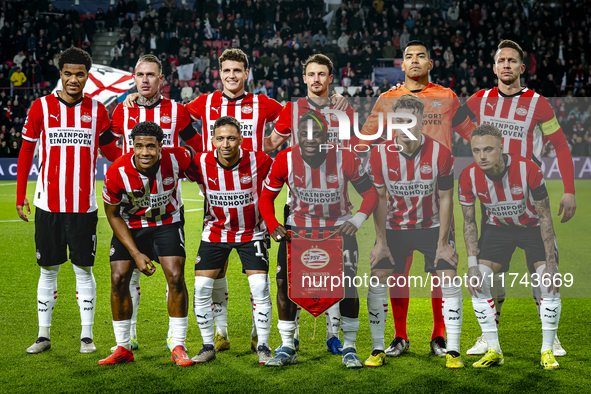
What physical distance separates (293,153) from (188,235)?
6.46 m

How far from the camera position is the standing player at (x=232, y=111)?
4.70 meters

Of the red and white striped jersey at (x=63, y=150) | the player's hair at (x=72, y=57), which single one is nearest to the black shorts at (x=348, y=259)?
the red and white striped jersey at (x=63, y=150)

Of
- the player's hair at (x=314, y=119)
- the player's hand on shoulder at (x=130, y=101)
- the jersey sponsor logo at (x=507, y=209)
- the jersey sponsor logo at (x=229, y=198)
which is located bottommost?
the jersey sponsor logo at (x=507, y=209)

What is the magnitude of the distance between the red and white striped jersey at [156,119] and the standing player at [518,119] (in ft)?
8.31

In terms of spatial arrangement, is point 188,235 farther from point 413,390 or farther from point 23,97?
point 23,97

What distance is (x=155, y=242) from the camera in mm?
4344

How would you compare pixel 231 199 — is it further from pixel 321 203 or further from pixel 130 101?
pixel 130 101

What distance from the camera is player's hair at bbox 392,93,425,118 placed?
167 inches

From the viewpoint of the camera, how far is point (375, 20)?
2302cm

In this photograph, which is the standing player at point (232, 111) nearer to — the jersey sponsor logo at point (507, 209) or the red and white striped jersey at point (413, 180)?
the red and white striped jersey at point (413, 180)

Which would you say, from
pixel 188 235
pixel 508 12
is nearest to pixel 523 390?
pixel 188 235

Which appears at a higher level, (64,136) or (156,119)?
(156,119)

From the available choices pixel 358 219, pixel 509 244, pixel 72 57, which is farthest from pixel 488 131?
pixel 72 57

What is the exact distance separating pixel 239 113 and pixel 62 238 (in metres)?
1.79
